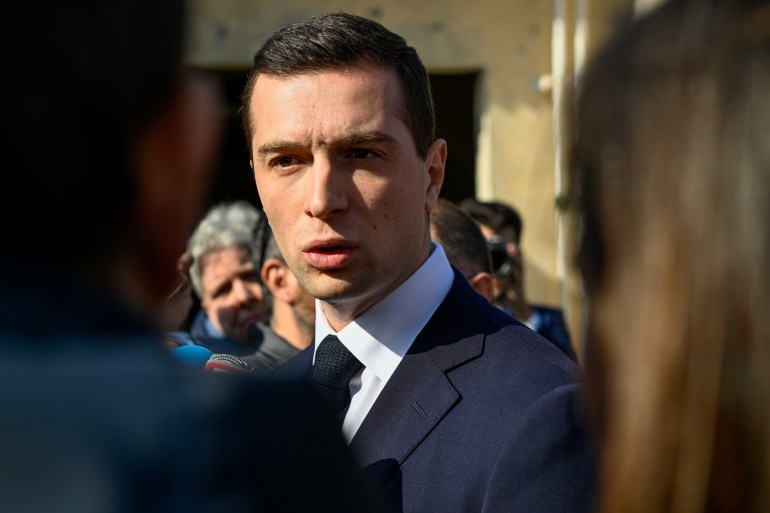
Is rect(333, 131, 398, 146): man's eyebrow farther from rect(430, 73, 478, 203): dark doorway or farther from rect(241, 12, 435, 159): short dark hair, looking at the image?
rect(430, 73, 478, 203): dark doorway

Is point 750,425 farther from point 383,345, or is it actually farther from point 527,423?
point 383,345

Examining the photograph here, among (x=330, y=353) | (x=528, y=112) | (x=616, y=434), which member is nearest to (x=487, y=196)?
(x=528, y=112)

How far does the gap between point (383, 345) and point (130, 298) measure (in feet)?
5.11

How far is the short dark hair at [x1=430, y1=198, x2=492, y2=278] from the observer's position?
4.19 metres

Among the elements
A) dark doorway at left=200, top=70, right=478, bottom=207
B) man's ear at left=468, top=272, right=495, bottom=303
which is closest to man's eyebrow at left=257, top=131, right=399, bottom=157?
man's ear at left=468, top=272, right=495, bottom=303

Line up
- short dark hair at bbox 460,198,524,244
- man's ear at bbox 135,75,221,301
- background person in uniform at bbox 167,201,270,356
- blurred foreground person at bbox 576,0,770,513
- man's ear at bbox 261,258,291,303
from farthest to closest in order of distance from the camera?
short dark hair at bbox 460,198,524,244
background person in uniform at bbox 167,201,270,356
man's ear at bbox 261,258,291,303
blurred foreground person at bbox 576,0,770,513
man's ear at bbox 135,75,221,301

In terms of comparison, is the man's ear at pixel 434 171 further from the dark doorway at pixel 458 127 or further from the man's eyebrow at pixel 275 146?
the dark doorway at pixel 458 127

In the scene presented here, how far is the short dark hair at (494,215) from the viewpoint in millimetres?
6273

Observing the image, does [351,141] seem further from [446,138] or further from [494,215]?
[446,138]

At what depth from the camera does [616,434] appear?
3.75 ft

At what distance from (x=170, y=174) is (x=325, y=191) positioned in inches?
59.1

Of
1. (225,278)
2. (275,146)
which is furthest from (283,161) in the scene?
(225,278)

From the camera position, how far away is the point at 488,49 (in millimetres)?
8617

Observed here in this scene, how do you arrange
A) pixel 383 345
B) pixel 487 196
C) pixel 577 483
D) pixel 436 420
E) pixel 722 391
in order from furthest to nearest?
pixel 487 196 → pixel 383 345 → pixel 436 420 → pixel 577 483 → pixel 722 391
